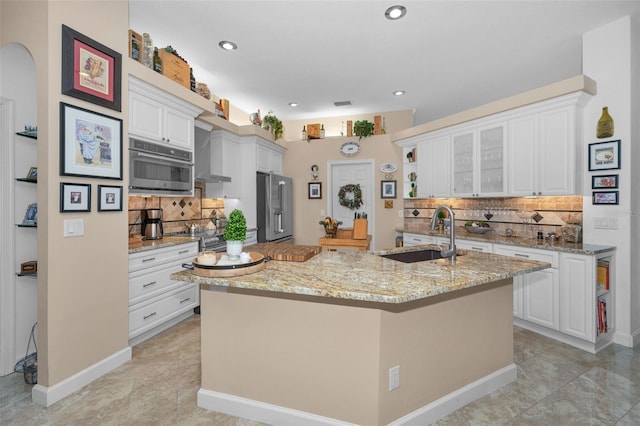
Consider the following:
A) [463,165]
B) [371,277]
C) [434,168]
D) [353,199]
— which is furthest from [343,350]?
[353,199]

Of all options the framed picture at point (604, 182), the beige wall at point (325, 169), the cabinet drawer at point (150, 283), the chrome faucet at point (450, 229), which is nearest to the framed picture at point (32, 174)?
the cabinet drawer at point (150, 283)

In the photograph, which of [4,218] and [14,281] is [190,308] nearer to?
[14,281]

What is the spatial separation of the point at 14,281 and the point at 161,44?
102 inches

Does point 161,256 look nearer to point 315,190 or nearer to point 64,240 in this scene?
point 64,240

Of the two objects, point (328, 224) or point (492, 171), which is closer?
point (328, 224)

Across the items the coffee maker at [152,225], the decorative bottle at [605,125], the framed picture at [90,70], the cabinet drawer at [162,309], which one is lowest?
the cabinet drawer at [162,309]

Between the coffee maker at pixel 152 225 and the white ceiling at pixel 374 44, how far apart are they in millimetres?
1804

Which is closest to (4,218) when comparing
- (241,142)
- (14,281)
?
(14,281)

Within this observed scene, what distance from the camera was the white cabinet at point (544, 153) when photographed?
3.08m

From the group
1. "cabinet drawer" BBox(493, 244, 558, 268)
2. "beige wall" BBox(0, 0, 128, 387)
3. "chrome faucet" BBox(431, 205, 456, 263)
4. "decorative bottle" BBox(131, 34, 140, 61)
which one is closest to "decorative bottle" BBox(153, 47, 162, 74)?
"decorative bottle" BBox(131, 34, 140, 61)

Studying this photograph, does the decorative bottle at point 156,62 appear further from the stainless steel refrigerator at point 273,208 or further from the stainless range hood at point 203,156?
the stainless steel refrigerator at point 273,208

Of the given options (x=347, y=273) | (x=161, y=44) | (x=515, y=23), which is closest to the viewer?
(x=347, y=273)

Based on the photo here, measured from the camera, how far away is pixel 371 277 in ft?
5.34

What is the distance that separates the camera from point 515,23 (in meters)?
2.90
